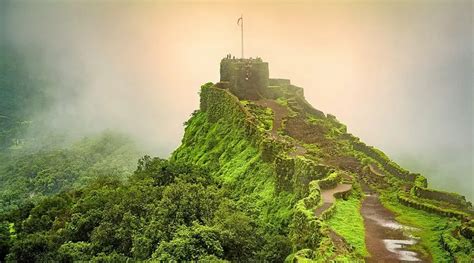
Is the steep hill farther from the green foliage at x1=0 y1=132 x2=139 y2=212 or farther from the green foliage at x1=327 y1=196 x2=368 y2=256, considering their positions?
the green foliage at x1=0 y1=132 x2=139 y2=212

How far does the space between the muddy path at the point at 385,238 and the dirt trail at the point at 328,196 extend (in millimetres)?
1522

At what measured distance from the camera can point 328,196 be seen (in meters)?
31.2

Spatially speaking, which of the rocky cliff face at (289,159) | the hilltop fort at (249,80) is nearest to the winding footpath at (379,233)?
the rocky cliff face at (289,159)

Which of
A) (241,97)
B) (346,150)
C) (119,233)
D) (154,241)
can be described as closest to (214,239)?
(154,241)

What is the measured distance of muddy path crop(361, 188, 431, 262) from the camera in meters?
24.3

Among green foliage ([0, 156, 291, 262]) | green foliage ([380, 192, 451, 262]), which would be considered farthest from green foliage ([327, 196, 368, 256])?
green foliage ([0, 156, 291, 262])

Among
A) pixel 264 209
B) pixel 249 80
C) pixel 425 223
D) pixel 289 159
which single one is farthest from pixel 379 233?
pixel 249 80

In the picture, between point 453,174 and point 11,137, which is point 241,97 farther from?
point 11,137

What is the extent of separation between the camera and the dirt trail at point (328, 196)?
28562 mm

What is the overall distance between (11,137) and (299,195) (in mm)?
166134

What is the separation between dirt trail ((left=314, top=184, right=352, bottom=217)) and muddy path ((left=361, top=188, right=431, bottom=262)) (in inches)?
59.9

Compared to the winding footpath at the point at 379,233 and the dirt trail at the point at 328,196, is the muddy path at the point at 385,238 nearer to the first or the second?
the winding footpath at the point at 379,233

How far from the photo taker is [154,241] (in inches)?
1346

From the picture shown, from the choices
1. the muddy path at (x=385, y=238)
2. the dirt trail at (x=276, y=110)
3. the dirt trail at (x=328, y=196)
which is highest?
the dirt trail at (x=276, y=110)
